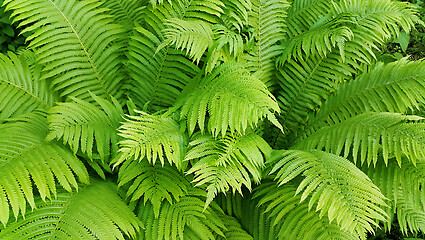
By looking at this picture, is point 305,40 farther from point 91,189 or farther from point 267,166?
point 91,189

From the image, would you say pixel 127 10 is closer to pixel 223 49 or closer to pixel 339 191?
pixel 223 49

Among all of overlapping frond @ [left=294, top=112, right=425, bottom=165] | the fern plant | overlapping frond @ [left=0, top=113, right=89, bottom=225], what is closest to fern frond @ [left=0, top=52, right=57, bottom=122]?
the fern plant

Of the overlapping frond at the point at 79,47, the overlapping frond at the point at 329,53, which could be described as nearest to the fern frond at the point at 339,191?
the overlapping frond at the point at 329,53

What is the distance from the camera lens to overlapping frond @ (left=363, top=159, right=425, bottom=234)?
1795mm

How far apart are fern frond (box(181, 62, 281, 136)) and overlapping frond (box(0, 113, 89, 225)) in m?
0.63

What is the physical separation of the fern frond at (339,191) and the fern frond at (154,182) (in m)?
0.54

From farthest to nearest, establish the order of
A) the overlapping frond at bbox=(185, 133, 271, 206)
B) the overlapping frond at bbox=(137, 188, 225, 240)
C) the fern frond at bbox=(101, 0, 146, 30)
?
the fern frond at bbox=(101, 0, 146, 30) → the overlapping frond at bbox=(137, 188, 225, 240) → the overlapping frond at bbox=(185, 133, 271, 206)

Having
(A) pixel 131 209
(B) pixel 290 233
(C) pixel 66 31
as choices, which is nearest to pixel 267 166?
(B) pixel 290 233

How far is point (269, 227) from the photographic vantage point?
1934 millimetres

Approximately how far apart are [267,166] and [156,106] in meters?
0.88

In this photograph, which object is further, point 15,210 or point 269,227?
point 269,227

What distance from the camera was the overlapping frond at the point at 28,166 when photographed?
1.47 meters

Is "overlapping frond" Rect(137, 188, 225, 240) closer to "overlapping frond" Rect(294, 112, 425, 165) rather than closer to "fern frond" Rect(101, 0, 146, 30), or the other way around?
"overlapping frond" Rect(294, 112, 425, 165)

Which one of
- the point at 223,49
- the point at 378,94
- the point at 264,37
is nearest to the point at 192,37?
the point at 223,49
